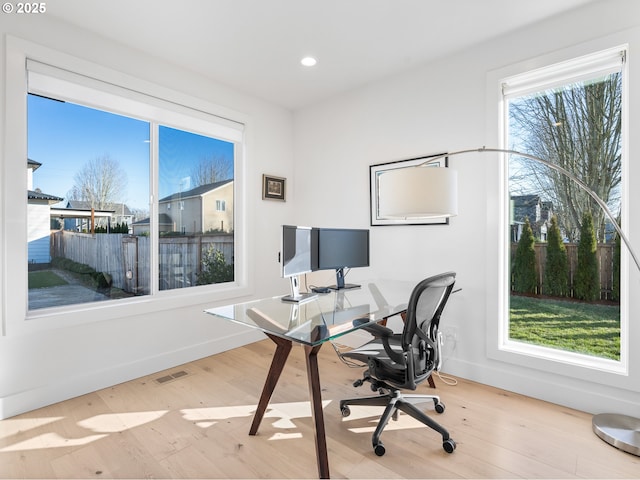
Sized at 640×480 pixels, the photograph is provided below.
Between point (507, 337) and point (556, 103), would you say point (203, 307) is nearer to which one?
point (507, 337)

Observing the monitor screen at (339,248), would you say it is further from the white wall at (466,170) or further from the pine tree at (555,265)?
the pine tree at (555,265)

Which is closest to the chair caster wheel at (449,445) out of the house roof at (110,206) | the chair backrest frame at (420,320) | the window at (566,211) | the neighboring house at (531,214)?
the chair backrest frame at (420,320)

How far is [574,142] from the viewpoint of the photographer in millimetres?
2455

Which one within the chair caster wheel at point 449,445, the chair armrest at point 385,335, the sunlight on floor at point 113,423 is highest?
the chair armrest at point 385,335

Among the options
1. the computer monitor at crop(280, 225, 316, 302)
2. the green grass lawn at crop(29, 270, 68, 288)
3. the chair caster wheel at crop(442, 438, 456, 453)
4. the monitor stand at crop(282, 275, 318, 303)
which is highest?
the computer monitor at crop(280, 225, 316, 302)

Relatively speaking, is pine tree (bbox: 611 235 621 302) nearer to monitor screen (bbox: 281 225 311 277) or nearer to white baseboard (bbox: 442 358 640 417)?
white baseboard (bbox: 442 358 640 417)

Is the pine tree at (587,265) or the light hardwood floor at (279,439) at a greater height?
the pine tree at (587,265)

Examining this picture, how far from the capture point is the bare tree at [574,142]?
2.30 metres

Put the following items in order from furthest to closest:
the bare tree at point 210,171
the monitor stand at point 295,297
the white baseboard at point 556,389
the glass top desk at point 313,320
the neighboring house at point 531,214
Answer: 1. the bare tree at point 210,171
2. the neighboring house at point 531,214
3. the monitor stand at point 295,297
4. the white baseboard at point 556,389
5. the glass top desk at point 313,320

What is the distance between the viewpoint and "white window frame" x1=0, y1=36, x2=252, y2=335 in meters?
2.22

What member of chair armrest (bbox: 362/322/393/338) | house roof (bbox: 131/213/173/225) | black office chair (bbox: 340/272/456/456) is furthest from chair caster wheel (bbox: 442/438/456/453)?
house roof (bbox: 131/213/173/225)

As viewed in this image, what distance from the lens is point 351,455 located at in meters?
1.84

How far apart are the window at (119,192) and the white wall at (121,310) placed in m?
0.19

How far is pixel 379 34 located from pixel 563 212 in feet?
6.17
